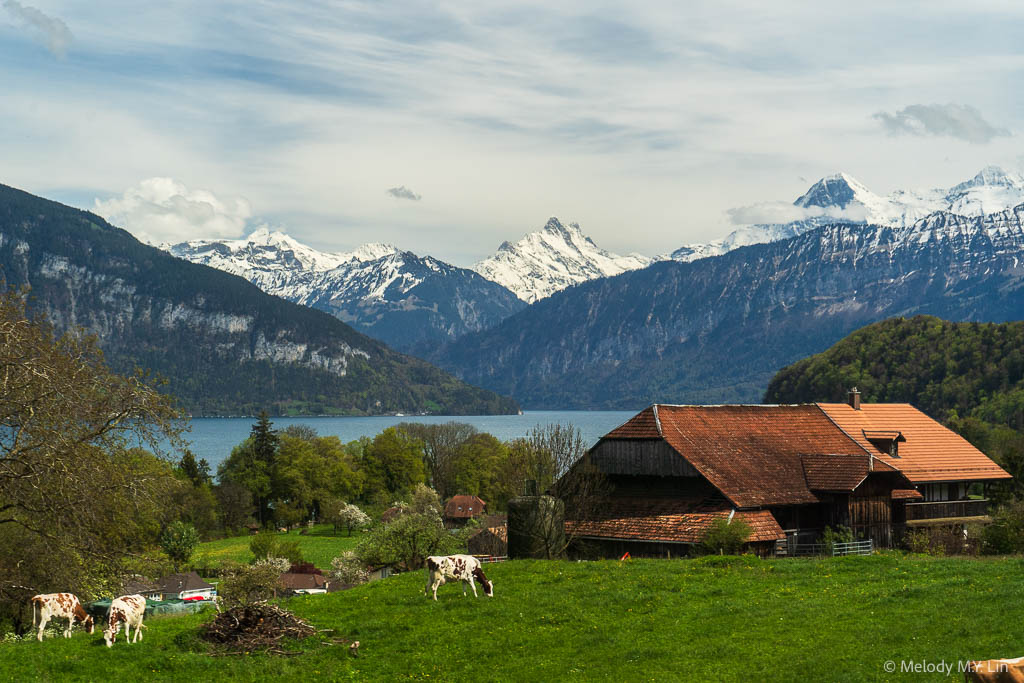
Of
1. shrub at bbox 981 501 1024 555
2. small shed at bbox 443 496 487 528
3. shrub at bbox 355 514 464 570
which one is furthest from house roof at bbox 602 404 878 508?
small shed at bbox 443 496 487 528

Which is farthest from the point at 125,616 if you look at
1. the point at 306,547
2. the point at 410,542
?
the point at 306,547

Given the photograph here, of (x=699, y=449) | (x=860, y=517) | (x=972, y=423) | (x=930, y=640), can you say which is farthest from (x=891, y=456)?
(x=972, y=423)

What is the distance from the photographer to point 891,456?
2532 inches

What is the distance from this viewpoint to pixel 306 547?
12075cm

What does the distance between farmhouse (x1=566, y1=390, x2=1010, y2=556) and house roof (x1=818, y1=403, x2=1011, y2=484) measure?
15 centimetres

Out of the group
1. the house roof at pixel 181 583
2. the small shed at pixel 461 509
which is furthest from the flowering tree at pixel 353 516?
the house roof at pixel 181 583

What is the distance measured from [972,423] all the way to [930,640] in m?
116

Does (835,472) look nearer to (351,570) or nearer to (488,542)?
(488,542)

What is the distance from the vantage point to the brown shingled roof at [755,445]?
52219 millimetres

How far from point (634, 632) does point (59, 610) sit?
50.0ft

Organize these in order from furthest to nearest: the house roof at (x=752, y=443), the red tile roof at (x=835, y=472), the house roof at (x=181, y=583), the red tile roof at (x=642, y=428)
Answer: the house roof at (x=181, y=583), the red tile roof at (x=642, y=428), the red tile roof at (x=835, y=472), the house roof at (x=752, y=443)

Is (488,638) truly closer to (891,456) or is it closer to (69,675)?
(69,675)

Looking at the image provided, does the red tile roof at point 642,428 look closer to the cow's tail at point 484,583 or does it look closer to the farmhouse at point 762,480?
the farmhouse at point 762,480

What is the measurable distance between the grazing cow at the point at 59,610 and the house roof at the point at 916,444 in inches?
1951
